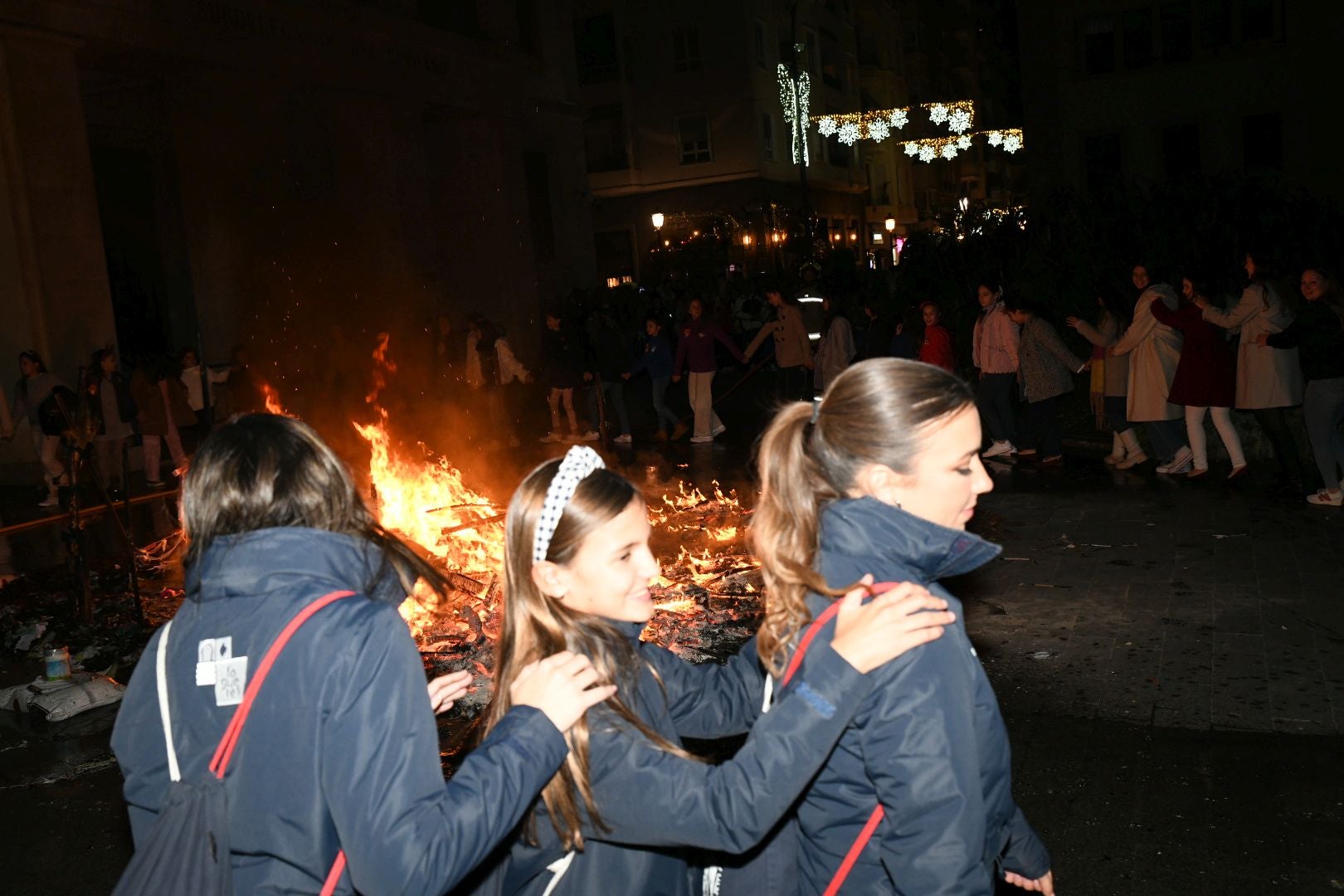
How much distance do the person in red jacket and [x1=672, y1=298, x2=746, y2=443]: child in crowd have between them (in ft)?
9.88

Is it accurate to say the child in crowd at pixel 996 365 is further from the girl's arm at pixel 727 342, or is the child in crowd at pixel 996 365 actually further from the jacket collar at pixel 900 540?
the jacket collar at pixel 900 540

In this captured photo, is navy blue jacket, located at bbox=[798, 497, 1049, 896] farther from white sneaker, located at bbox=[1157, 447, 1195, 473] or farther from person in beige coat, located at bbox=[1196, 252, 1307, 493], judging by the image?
white sneaker, located at bbox=[1157, 447, 1195, 473]

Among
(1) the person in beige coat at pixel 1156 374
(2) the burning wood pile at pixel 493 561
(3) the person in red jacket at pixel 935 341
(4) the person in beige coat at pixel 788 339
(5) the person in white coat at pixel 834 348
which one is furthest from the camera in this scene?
(4) the person in beige coat at pixel 788 339

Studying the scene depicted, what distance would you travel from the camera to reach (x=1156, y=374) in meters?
11.0

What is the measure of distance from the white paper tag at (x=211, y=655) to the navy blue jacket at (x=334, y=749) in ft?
0.05

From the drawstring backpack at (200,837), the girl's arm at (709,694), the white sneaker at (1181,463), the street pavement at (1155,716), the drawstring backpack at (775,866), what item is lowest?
the street pavement at (1155,716)

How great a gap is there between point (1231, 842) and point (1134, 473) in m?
7.53

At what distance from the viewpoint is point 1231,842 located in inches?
171

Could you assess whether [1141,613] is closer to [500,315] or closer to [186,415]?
[186,415]

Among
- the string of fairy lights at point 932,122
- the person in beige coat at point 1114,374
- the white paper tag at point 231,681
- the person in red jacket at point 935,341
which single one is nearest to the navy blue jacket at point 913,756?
the white paper tag at point 231,681

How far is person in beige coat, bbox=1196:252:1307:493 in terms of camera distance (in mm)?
9750

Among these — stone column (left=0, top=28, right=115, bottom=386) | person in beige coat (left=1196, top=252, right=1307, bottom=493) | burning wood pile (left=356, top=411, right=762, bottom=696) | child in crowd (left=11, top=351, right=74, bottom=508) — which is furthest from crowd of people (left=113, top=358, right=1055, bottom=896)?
stone column (left=0, top=28, right=115, bottom=386)

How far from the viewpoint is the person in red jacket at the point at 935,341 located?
521 inches

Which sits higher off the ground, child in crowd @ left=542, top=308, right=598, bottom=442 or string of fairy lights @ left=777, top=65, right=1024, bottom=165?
string of fairy lights @ left=777, top=65, right=1024, bottom=165
